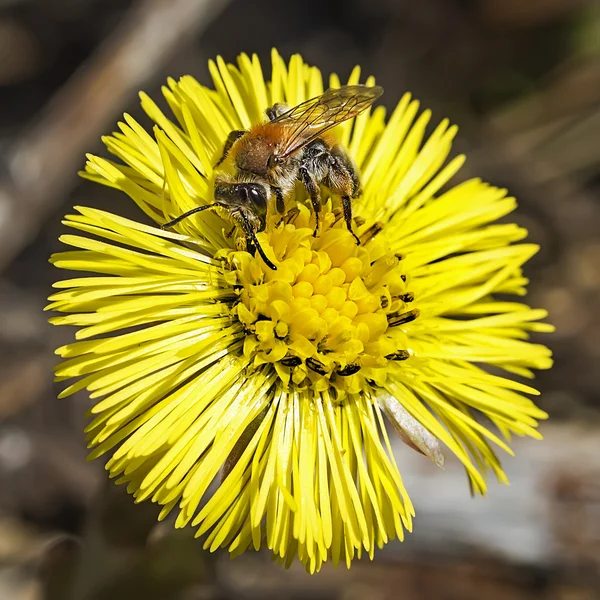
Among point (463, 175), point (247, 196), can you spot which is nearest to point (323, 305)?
point (247, 196)

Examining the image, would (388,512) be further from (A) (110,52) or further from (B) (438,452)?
(A) (110,52)

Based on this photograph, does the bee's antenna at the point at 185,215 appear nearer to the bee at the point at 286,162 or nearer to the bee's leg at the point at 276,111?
the bee at the point at 286,162

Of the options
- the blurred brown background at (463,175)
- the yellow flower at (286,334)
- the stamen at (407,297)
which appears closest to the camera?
the yellow flower at (286,334)

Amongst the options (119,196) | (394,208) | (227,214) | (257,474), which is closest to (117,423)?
(257,474)

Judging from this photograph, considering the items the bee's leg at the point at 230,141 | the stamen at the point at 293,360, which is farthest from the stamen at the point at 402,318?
the bee's leg at the point at 230,141

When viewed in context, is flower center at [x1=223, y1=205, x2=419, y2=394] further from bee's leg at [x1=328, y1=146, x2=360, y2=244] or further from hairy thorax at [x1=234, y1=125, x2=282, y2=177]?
hairy thorax at [x1=234, y1=125, x2=282, y2=177]
